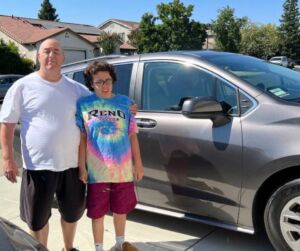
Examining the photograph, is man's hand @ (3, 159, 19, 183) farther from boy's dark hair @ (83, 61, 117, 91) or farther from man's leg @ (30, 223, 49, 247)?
boy's dark hair @ (83, 61, 117, 91)

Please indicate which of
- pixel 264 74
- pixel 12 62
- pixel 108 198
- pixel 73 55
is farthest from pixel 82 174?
pixel 73 55

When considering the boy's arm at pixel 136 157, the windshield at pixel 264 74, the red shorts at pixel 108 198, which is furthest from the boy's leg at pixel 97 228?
the windshield at pixel 264 74

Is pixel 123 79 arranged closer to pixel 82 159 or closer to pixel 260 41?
pixel 82 159

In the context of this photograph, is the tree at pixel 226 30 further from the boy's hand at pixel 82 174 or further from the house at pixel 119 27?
the boy's hand at pixel 82 174

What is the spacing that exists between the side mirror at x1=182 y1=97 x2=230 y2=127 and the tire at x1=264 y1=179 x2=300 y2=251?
670 millimetres

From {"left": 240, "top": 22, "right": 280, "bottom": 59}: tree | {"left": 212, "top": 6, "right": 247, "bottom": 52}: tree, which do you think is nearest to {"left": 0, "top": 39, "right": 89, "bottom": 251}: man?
{"left": 212, "top": 6, "right": 247, "bottom": 52}: tree

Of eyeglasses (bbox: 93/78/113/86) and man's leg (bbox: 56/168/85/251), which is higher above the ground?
eyeglasses (bbox: 93/78/113/86)

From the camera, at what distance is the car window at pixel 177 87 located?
371cm

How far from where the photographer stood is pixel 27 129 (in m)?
3.27

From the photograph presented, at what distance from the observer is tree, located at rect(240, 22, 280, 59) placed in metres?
69.1

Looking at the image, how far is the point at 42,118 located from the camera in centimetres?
323

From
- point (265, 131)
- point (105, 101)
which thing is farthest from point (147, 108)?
point (265, 131)

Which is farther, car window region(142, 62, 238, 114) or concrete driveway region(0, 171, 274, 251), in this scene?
concrete driveway region(0, 171, 274, 251)

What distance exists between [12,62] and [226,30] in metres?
32.2
